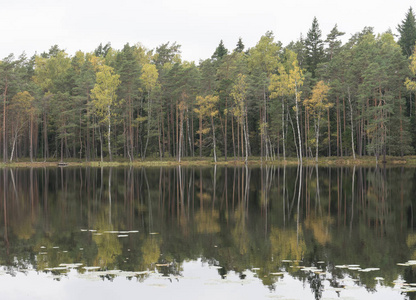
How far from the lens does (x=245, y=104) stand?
78938mm

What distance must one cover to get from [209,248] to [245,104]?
2598 inches

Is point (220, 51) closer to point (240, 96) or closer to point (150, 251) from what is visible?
point (240, 96)

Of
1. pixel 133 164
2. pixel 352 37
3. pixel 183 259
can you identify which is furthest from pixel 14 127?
pixel 183 259

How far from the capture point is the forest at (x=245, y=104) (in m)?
73.6

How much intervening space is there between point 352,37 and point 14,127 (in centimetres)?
7453

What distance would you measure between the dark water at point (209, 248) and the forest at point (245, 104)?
166 feet

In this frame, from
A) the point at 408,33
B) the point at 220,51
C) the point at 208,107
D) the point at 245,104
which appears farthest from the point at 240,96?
the point at 408,33

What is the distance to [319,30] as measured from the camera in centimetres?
9712

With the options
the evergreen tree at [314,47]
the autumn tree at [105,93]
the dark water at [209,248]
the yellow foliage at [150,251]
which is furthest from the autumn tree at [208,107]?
the yellow foliage at [150,251]

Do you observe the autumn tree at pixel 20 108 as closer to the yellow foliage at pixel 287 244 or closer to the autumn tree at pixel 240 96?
the autumn tree at pixel 240 96

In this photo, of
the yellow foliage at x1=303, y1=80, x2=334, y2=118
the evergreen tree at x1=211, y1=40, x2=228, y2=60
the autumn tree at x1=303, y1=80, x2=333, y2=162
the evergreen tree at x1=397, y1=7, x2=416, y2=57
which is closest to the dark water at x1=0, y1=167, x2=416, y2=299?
the autumn tree at x1=303, y1=80, x2=333, y2=162

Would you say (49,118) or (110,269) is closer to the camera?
(110,269)

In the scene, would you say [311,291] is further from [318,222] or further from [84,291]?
[318,222]

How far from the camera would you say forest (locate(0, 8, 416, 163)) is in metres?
73.6
